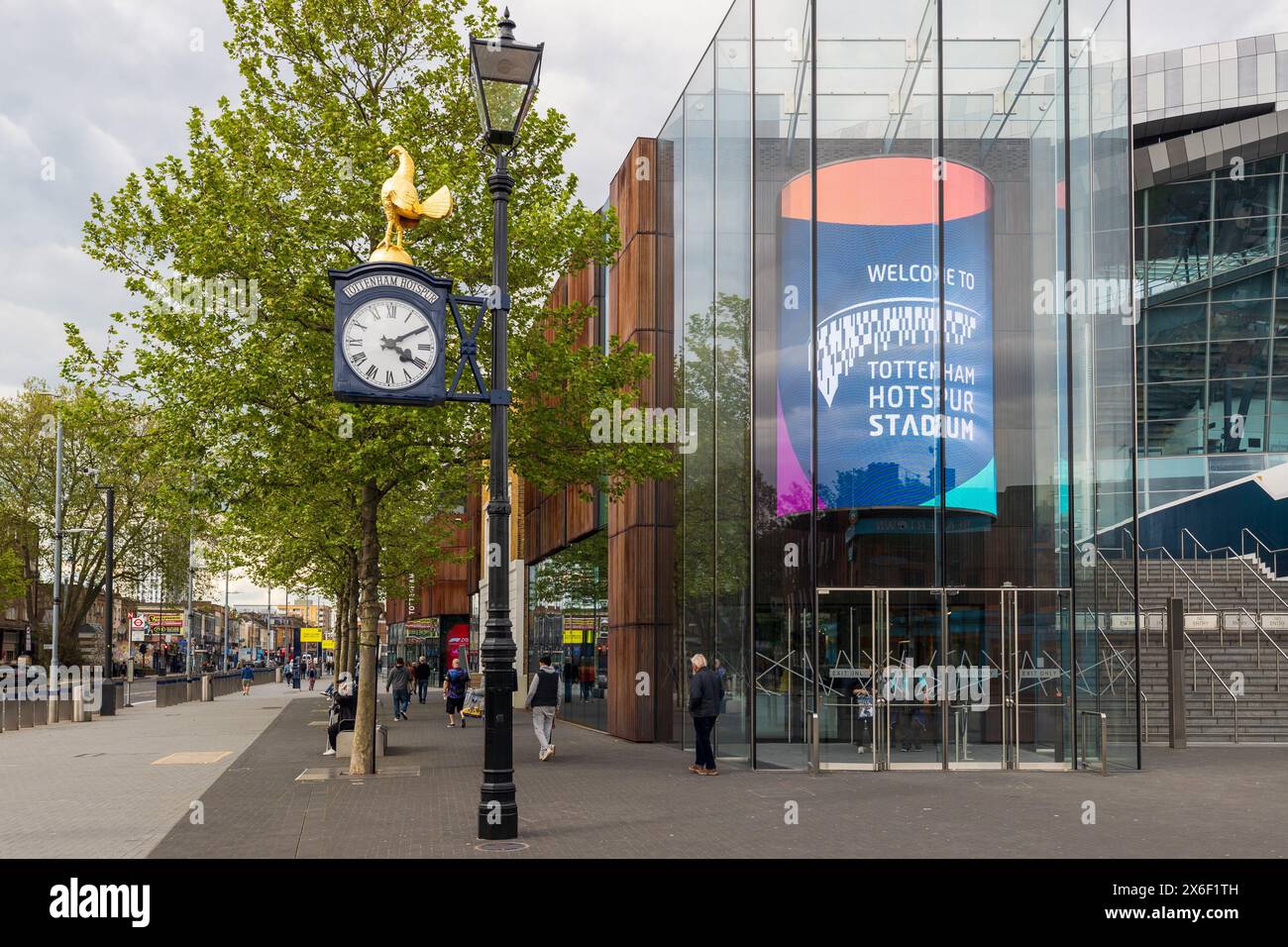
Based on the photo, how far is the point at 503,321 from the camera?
12.7m

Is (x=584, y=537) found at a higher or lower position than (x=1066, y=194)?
lower

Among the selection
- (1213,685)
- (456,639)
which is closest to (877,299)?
(1213,685)

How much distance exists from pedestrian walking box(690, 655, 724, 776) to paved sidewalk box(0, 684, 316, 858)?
6.69 meters

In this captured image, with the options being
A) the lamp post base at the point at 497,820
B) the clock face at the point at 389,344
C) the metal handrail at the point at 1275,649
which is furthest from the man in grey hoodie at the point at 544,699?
the metal handrail at the point at 1275,649

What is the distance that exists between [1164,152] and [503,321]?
3761 cm

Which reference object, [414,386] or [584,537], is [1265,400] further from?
[414,386]

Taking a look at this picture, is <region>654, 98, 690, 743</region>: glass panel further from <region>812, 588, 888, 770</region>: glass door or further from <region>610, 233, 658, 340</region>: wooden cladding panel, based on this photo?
<region>812, 588, 888, 770</region>: glass door

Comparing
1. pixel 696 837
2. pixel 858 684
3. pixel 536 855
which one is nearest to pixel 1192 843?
pixel 696 837

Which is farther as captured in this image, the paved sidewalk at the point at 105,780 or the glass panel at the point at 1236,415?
the glass panel at the point at 1236,415

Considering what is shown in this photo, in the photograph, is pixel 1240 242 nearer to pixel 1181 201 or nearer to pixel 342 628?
pixel 1181 201

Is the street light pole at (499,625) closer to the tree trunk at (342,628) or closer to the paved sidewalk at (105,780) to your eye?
the paved sidewalk at (105,780)

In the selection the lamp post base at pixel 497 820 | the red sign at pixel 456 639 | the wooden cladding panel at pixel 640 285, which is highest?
the wooden cladding panel at pixel 640 285

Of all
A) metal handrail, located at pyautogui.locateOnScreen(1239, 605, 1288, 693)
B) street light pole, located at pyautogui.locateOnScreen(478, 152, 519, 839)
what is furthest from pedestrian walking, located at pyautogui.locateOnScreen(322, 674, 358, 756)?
metal handrail, located at pyautogui.locateOnScreen(1239, 605, 1288, 693)

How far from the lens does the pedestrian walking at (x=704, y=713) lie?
17.6 meters
